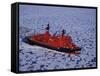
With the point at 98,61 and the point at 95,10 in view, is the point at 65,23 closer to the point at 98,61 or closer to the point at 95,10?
the point at 95,10

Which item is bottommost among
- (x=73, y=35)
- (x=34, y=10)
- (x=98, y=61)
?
(x=98, y=61)

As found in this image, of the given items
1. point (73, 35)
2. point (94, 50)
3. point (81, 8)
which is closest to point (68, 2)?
point (81, 8)

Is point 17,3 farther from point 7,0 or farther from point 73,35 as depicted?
point 73,35

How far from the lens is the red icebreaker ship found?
138 inches

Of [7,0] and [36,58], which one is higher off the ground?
[7,0]

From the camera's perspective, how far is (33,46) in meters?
3.49

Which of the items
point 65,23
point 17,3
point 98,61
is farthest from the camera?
point 98,61

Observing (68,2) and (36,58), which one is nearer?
(36,58)

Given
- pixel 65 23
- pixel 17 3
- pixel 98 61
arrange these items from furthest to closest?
1. pixel 98 61
2. pixel 65 23
3. pixel 17 3

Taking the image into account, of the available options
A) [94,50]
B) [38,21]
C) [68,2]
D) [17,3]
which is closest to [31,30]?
[38,21]

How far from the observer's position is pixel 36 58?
3510mm

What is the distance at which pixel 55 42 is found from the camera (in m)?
3.64

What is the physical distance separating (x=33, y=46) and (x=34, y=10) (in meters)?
0.43

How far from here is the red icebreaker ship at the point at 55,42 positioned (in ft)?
11.5
